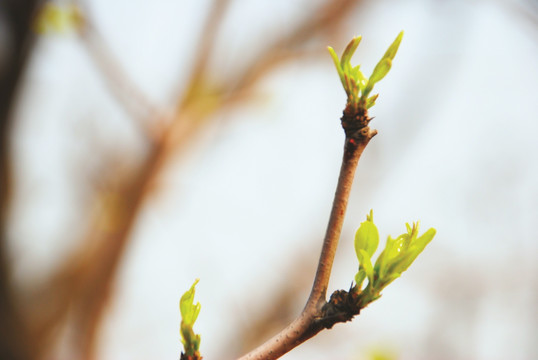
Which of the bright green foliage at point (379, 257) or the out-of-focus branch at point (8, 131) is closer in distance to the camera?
the bright green foliage at point (379, 257)

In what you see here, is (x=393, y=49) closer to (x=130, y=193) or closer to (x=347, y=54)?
(x=347, y=54)

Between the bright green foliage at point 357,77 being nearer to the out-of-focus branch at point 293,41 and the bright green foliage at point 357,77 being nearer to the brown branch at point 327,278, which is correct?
the brown branch at point 327,278

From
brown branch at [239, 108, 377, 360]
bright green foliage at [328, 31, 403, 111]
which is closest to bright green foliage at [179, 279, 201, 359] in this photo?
brown branch at [239, 108, 377, 360]

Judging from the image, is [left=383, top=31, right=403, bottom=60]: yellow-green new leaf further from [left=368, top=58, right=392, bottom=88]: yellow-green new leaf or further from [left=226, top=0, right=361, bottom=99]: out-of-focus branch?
[left=226, top=0, right=361, bottom=99]: out-of-focus branch

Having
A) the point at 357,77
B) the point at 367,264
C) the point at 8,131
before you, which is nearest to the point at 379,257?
the point at 367,264

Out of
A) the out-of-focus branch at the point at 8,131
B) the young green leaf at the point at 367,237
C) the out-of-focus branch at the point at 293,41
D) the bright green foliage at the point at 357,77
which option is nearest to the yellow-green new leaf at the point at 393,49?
the bright green foliage at the point at 357,77

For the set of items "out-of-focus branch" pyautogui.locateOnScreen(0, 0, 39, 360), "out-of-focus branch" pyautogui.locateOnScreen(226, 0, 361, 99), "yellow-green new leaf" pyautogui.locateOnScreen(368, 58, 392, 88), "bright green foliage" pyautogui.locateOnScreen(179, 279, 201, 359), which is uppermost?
"out-of-focus branch" pyautogui.locateOnScreen(226, 0, 361, 99)

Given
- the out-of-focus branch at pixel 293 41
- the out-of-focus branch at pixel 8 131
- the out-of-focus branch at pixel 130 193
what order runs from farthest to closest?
the out-of-focus branch at pixel 293 41
the out-of-focus branch at pixel 130 193
the out-of-focus branch at pixel 8 131
